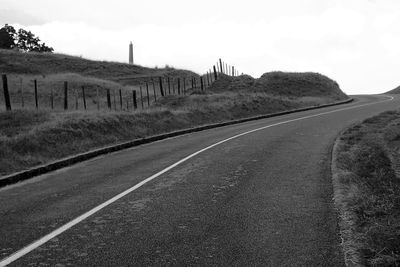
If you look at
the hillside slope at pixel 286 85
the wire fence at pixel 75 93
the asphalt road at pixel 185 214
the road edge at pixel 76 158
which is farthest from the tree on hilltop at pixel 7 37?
the asphalt road at pixel 185 214

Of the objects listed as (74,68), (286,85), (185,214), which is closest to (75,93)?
(74,68)

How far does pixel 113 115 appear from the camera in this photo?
61.8ft

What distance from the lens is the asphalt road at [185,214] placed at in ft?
16.0

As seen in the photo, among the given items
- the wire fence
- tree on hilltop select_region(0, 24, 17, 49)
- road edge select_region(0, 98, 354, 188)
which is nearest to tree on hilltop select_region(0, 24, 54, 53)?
tree on hilltop select_region(0, 24, 17, 49)

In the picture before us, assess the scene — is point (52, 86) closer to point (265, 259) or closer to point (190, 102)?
point (190, 102)

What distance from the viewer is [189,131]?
823 inches

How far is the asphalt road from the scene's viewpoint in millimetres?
4875

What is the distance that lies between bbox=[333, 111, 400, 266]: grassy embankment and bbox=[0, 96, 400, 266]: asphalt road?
0.20 m

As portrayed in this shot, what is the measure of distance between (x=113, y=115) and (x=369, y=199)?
13856 mm

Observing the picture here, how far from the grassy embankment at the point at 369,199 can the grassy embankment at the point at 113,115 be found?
7.82 m

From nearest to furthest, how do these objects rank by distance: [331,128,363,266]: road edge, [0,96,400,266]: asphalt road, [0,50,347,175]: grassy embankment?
[331,128,363,266]: road edge, [0,96,400,266]: asphalt road, [0,50,347,175]: grassy embankment

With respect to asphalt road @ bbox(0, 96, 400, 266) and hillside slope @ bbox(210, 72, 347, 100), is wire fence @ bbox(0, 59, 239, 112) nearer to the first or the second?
hillside slope @ bbox(210, 72, 347, 100)

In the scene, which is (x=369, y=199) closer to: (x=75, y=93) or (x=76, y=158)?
(x=76, y=158)

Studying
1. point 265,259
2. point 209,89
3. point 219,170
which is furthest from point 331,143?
point 209,89
